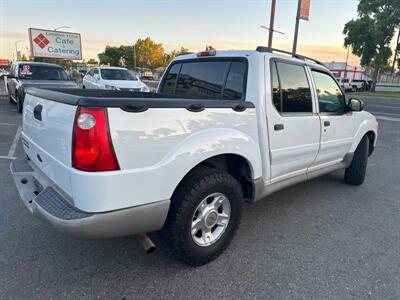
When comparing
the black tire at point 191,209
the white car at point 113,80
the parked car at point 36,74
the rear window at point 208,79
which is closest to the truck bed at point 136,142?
the black tire at point 191,209

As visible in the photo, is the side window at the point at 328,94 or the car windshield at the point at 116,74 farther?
the car windshield at the point at 116,74

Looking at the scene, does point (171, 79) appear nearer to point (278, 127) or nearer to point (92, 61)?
point (278, 127)

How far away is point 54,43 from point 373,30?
31.8m

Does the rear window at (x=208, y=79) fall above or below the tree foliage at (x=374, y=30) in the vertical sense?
below

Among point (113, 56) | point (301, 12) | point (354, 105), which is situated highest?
point (301, 12)

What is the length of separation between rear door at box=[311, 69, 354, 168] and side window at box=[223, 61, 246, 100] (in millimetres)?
1130

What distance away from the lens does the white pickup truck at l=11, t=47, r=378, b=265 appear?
6.43 ft

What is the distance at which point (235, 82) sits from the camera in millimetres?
3045

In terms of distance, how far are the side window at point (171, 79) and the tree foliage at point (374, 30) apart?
36.5 m

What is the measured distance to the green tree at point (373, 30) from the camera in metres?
33.1

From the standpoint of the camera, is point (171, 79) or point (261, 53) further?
point (171, 79)

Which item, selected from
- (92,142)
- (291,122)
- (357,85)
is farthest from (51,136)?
(357,85)

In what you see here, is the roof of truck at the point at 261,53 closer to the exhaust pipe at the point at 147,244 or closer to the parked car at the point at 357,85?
the exhaust pipe at the point at 147,244

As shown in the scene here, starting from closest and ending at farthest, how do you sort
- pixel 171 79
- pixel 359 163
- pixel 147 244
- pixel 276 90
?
1. pixel 147 244
2. pixel 276 90
3. pixel 171 79
4. pixel 359 163
